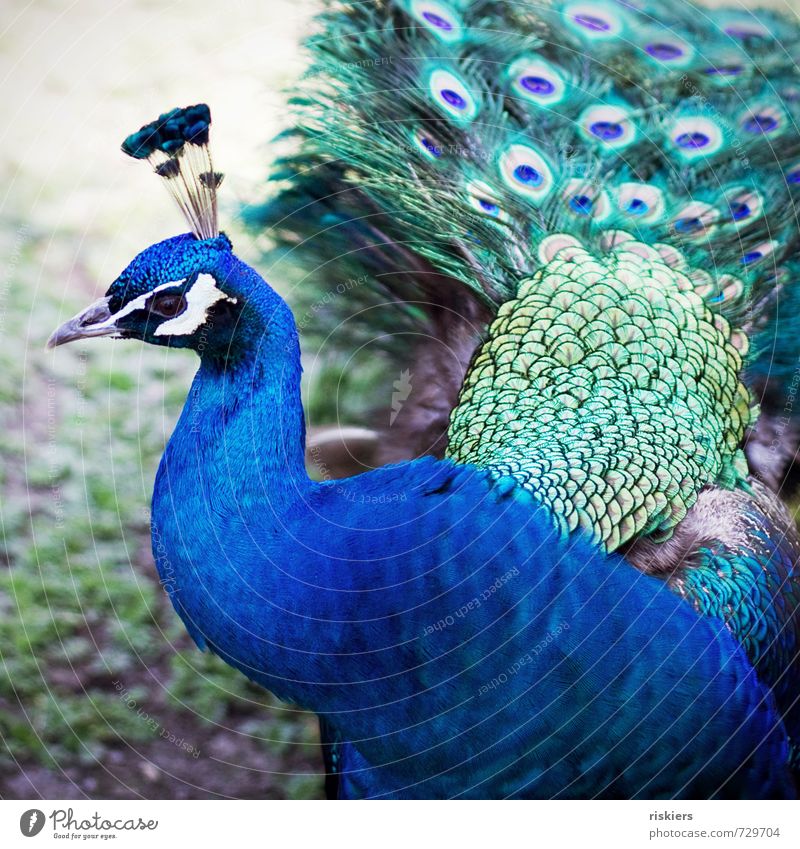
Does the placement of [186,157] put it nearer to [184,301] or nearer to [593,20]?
[184,301]

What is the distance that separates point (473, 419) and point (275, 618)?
52 centimetres

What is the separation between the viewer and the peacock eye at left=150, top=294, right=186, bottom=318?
1.42 meters

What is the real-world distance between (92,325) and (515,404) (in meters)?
0.71

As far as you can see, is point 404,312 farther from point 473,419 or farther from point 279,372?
point 279,372

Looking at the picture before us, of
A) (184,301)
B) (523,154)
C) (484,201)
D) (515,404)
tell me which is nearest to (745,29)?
(523,154)

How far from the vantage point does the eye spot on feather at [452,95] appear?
1.71 metres

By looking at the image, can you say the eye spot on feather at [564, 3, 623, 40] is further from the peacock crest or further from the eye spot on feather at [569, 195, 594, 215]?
the peacock crest

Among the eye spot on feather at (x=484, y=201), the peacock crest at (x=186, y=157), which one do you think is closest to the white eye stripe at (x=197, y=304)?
the peacock crest at (x=186, y=157)

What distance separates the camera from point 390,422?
6.08 feet

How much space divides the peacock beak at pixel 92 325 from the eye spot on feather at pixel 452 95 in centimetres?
71

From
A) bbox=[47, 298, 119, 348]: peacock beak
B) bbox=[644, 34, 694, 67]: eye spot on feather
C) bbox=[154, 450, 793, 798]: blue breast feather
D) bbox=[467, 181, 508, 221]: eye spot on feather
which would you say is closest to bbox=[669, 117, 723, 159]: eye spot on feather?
bbox=[644, 34, 694, 67]: eye spot on feather

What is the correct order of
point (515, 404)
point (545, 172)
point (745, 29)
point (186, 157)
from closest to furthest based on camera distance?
1. point (186, 157)
2. point (515, 404)
3. point (545, 172)
4. point (745, 29)

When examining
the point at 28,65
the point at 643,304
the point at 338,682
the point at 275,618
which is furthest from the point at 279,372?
the point at 28,65

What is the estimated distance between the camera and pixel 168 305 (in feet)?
4.69
